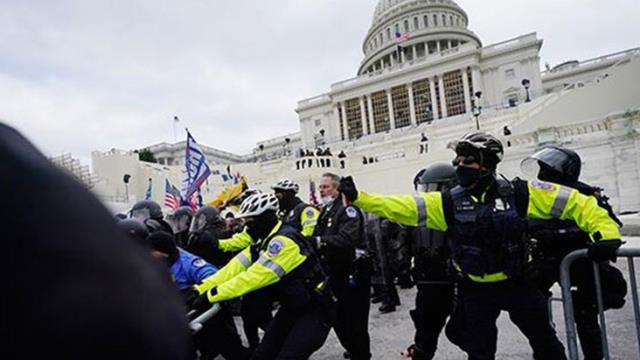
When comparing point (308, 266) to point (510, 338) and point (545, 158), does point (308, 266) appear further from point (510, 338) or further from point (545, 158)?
point (510, 338)

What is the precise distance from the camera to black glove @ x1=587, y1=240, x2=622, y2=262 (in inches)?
108

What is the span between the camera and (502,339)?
4789mm

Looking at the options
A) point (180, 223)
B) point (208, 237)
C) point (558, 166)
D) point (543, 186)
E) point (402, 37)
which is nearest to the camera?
point (543, 186)

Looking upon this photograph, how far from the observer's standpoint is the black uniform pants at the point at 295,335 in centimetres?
310

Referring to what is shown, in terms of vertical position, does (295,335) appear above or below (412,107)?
below

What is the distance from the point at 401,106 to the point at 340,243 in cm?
5897

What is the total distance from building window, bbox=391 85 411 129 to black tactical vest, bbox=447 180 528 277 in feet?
193

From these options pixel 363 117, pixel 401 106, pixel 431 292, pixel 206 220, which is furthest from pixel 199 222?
pixel 401 106

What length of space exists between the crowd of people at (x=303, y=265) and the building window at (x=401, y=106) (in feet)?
188

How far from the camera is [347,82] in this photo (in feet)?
212

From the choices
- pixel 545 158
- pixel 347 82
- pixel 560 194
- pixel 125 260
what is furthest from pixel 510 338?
pixel 347 82

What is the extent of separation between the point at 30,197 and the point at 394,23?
77691 mm

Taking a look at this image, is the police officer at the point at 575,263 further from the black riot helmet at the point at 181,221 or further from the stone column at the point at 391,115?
the stone column at the point at 391,115

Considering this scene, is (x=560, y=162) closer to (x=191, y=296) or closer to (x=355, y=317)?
(x=355, y=317)
